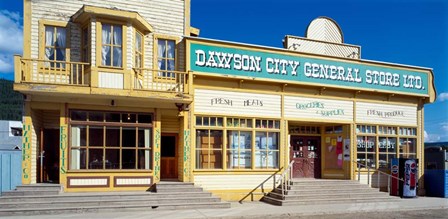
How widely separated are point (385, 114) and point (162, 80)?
10.6 metres

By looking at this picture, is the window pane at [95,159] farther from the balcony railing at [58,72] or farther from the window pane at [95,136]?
the balcony railing at [58,72]

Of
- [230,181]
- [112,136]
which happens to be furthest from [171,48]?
Answer: [230,181]

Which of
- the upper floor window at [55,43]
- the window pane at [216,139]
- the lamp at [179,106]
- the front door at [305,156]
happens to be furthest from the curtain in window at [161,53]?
the front door at [305,156]

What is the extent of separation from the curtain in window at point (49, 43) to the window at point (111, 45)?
6.68 feet

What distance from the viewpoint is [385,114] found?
17906mm

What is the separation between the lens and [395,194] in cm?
1681

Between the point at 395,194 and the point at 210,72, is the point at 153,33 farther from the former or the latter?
the point at 395,194

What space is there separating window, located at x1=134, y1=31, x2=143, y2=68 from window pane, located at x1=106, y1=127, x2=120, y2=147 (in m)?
2.39

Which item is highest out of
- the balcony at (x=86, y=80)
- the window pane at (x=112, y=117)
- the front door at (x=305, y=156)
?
the balcony at (x=86, y=80)

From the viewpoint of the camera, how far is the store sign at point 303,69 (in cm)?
1452

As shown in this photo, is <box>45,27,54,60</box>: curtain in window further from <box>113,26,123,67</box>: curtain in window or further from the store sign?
the store sign

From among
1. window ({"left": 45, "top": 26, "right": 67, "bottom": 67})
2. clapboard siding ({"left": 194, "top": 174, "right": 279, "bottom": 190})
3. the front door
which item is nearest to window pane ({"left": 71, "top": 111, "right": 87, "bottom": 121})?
window ({"left": 45, "top": 26, "right": 67, "bottom": 67})

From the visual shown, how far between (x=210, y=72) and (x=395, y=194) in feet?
32.4

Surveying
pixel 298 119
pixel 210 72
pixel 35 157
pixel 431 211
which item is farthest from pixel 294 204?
pixel 35 157
